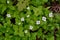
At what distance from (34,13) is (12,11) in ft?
1.38

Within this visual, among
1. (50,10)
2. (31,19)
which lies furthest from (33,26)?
(50,10)

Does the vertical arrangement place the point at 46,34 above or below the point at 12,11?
below

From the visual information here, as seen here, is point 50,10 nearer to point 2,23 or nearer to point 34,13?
point 34,13

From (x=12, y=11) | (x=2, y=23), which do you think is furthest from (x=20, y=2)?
(x=2, y=23)

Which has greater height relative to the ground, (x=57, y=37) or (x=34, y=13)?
(x=34, y=13)

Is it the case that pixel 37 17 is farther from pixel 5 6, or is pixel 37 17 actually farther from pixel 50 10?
pixel 5 6

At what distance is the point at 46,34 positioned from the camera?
4746 mm

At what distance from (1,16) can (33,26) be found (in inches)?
25.8

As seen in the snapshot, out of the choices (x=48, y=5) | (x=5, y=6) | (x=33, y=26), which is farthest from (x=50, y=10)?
(x=5, y=6)

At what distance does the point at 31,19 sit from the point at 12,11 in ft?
1.30

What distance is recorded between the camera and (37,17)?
15.6 ft

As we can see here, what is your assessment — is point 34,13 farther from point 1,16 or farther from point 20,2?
point 1,16

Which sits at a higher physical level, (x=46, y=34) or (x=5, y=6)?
(x=5, y=6)

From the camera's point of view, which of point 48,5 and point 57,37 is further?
point 48,5
